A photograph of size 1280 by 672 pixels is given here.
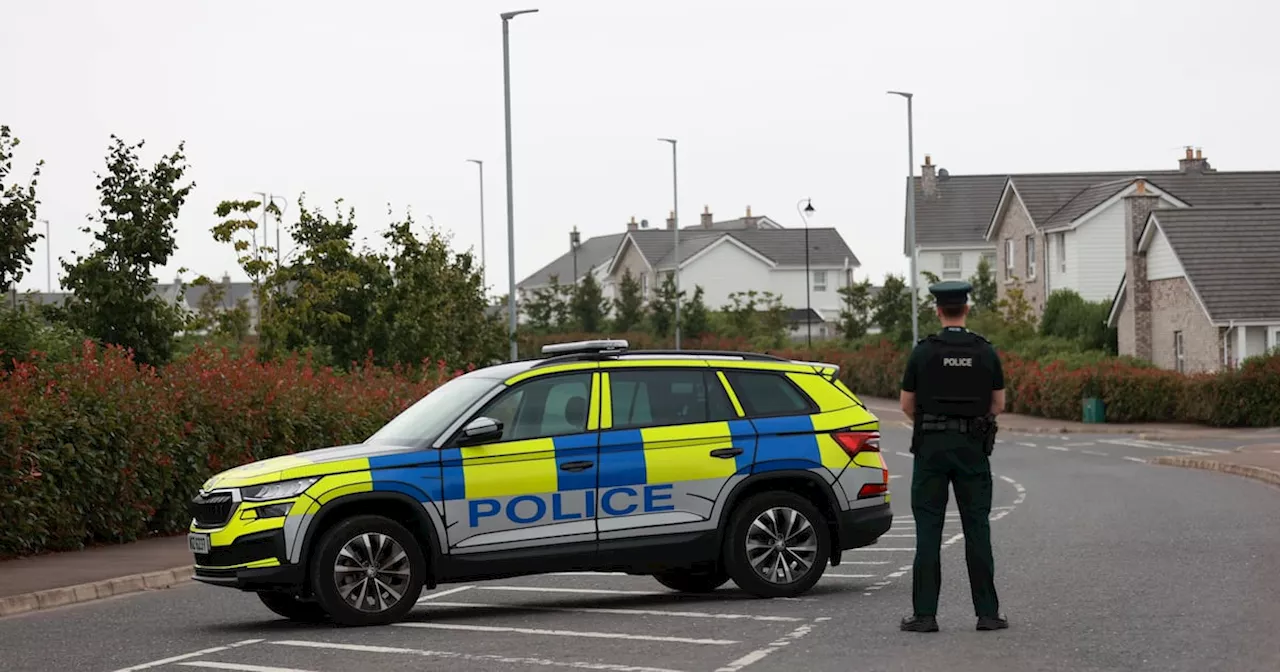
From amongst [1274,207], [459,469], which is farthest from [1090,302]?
[459,469]

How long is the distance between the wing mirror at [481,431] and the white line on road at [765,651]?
2408mm

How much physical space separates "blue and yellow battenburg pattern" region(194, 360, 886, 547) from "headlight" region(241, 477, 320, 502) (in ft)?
0.14

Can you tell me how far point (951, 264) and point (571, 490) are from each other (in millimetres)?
80115

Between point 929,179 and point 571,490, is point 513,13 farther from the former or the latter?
point 929,179

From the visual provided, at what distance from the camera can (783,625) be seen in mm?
11203

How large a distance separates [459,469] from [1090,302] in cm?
5344

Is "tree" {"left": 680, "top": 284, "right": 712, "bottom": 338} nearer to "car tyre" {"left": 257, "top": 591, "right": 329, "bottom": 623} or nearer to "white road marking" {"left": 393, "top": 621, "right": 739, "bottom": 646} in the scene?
"car tyre" {"left": 257, "top": 591, "right": 329, "bottom": 623}

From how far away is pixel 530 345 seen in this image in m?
73.4

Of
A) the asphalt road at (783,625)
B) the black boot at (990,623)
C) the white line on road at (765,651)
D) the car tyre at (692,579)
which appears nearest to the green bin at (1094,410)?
the asphalt road at (783,625)

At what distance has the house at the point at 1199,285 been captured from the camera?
49812 millimetres

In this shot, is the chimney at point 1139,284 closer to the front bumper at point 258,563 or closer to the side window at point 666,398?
the side window at point 666,398

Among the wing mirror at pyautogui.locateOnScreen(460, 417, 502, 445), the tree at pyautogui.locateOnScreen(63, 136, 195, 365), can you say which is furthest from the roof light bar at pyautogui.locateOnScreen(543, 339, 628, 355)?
the tree at pyautogui.locateOnScreen(63, 136, 195, 365)

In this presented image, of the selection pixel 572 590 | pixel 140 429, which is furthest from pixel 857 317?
pixel 572 590

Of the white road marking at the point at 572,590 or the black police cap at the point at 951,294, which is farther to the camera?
the white road marking at the point at 572,590
